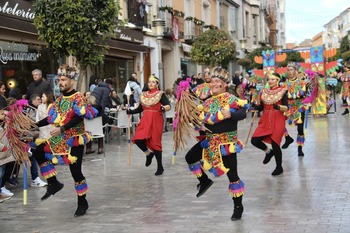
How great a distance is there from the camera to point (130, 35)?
880 inches

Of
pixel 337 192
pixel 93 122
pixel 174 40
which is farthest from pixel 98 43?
pixel 174 40

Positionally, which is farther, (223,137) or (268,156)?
(268,156)

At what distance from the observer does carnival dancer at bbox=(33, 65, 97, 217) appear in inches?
280

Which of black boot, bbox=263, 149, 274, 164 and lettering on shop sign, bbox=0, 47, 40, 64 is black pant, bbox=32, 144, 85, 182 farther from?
lettering on shop sign, bbox=0, 47, 40, 64

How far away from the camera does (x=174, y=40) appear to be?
2773 cm

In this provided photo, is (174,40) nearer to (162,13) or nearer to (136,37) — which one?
(162,13)

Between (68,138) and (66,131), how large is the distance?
0.10 meters

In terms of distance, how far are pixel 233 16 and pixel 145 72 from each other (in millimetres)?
17941

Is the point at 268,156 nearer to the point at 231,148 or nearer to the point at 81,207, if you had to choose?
the point at 231,148

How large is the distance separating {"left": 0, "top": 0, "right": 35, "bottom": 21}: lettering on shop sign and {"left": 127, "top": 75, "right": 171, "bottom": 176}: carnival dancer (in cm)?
596

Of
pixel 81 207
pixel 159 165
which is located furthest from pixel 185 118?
pixel 159 165

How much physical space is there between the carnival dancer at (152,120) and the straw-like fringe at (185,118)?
2.67 metres

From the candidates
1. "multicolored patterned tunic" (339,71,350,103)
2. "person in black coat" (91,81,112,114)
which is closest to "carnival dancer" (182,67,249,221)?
"person in black coat" (91,81,112,114)

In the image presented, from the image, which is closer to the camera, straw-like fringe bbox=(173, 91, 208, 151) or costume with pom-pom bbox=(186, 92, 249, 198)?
costume with pom-pom bbox=(186, 92, 249, 198)
